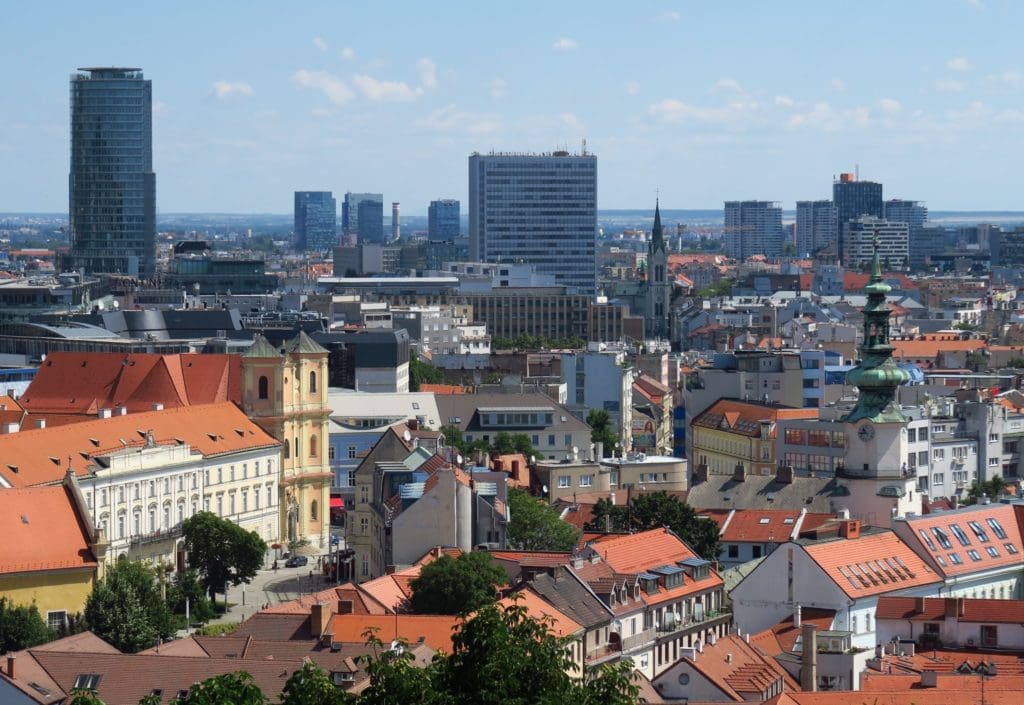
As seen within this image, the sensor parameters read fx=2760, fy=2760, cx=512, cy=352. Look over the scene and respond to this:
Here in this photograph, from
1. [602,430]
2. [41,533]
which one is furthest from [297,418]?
[41,533]

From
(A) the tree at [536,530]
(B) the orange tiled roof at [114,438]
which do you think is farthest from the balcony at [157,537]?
(A) the tree at [536,530]

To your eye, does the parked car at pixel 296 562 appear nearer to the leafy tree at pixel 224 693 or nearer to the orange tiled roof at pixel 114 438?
the orange tiled roof at pixel 114 438

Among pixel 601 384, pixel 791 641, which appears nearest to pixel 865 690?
pixel 791 641

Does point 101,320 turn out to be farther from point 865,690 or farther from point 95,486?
point 865,690

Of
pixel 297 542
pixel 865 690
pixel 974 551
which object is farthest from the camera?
pixel 297 542

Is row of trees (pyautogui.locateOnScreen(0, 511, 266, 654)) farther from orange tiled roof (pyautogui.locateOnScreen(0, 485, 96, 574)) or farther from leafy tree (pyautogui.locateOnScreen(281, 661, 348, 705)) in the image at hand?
leafy tree (pyautogui.locateOnScreen(281, 661, 348, 705))

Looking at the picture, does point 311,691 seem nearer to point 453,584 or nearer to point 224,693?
point 224,693

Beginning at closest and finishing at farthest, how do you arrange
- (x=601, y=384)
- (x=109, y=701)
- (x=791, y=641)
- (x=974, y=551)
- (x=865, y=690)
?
(x=109, y=701), (x=865, y=690), (x=791, y=641), (x=974, y=551), (x=601, y=384)
